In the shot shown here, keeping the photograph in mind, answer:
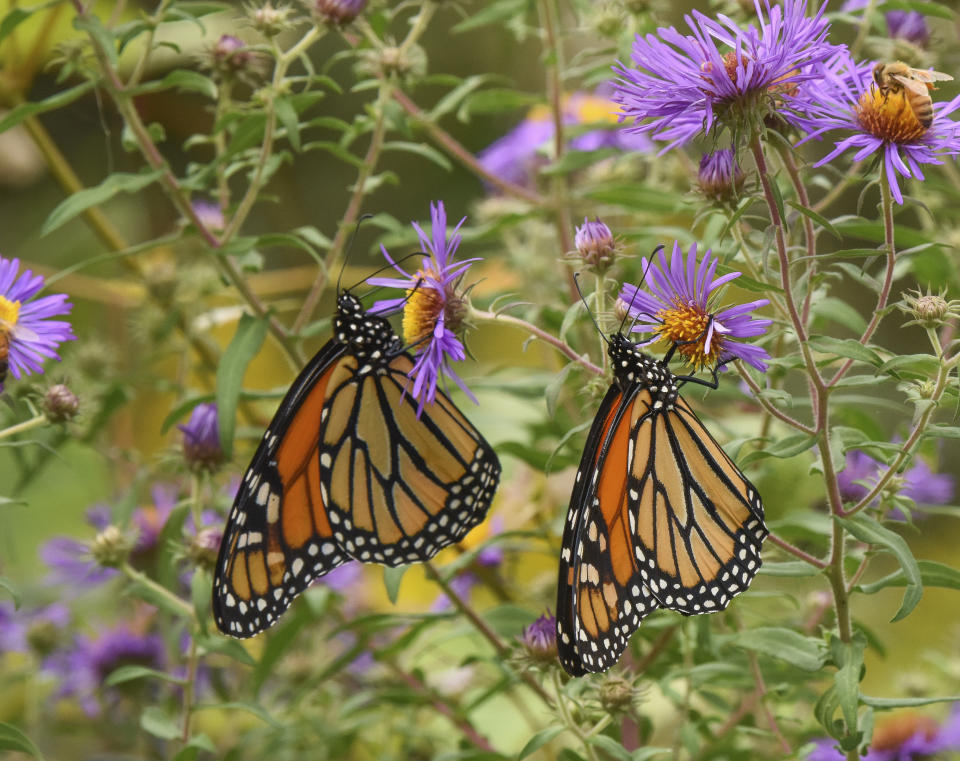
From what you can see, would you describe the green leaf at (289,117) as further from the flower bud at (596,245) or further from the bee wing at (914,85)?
the bee wing at (914,85)

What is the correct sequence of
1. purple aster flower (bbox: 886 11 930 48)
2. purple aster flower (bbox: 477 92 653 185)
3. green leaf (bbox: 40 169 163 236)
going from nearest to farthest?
green leaf (bbox: 40 169 163 236)
purple aster flower (bbox: 886 11 930 48)
purple aster flower (bbox: 477 92 653 185)

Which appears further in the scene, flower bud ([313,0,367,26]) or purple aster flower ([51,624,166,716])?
purple aster flower ([51,624,166,716])

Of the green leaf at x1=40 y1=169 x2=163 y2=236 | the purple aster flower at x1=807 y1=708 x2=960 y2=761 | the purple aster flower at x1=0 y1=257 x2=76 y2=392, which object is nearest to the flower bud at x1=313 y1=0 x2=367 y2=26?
the green leaf at x1=40 y1=169 x2=163 y2=236

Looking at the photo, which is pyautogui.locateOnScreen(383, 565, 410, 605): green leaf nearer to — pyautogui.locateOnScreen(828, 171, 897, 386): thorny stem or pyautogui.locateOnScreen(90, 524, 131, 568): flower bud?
pyautogui.locateOnScreen(90, 524, 131, 568): flower bud

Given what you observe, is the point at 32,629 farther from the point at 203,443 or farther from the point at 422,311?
the point at 422,311

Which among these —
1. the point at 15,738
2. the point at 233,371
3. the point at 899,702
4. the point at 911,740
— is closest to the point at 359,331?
the point at 233,371

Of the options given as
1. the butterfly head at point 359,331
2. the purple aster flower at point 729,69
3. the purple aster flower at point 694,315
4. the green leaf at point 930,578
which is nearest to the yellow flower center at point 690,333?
the purple aster flower at point 694,315

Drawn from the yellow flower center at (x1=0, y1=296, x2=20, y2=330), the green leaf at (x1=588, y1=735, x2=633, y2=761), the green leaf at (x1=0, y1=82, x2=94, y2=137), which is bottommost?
the green leaf at (x1=588, y1=735, x2=633, y2=761)

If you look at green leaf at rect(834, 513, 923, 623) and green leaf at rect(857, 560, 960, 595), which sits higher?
green leaf at rect(857, 560, 960, 595)
